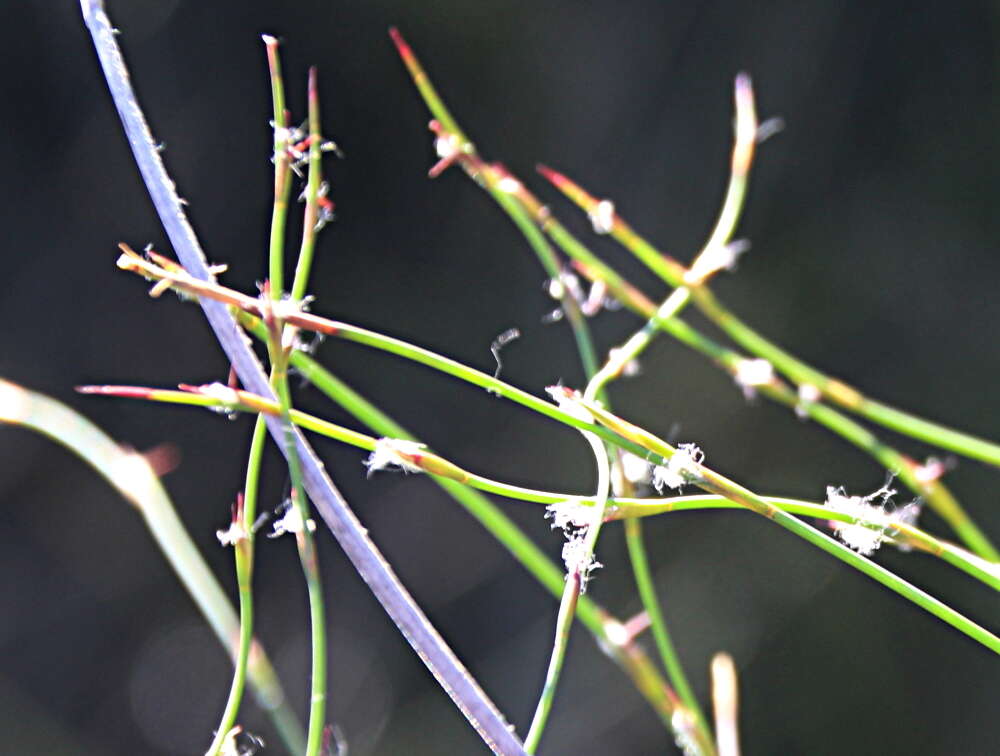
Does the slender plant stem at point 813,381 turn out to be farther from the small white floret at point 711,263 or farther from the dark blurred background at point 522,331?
the dark blurred background at point 522,331

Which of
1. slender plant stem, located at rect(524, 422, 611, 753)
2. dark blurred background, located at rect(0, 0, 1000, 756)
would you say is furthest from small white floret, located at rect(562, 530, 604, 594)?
dark blurred background, located at rect(0, 0, 1000, 756)

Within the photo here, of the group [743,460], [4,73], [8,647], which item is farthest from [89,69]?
[743,460]

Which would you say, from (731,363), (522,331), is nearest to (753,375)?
(731,363)

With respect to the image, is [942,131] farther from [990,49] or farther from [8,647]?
[8,647]

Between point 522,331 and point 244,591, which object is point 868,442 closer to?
point 244,591

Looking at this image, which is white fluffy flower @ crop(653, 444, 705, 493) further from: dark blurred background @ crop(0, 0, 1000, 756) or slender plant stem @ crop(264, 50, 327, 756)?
dark blurred background @ crop(0, 0, 1000, 756)

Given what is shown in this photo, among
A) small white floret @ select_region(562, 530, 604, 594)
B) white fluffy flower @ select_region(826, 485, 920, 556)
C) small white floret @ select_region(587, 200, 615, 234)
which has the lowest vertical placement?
white fluffy flower @ select_region(826, 485, 920, 556)
